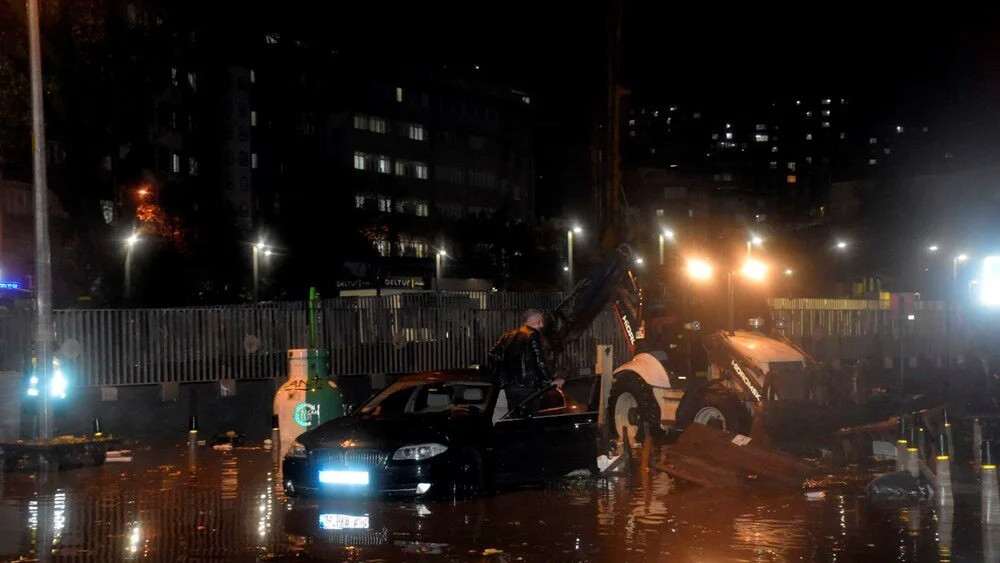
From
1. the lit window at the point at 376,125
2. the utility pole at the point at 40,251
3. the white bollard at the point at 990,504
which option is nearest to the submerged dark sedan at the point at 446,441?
the white bollard at the point at 990,504

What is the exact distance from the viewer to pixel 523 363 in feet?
43.4

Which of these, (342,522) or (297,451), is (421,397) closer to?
(297,451)

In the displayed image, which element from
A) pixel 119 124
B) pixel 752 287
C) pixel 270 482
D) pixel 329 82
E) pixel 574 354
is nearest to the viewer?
pixel 270 482

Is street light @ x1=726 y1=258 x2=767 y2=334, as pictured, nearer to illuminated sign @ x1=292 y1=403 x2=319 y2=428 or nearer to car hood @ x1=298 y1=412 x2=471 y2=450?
illuminated sign @ x1=292 y1=403 x2=319 y2=428

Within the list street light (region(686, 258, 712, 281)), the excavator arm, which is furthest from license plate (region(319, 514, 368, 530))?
street light (region(686, 258, 712, 281))

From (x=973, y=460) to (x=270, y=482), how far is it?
9.77 meters

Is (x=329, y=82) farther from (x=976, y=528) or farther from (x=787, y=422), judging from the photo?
(x=976, y=528)

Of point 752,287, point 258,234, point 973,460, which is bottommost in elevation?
point 973,460

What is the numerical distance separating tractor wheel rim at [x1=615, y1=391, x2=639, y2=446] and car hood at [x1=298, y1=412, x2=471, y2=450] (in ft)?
20.1

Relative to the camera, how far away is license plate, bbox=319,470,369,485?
1145cm

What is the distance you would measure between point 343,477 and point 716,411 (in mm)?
6800

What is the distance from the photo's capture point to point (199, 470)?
1509 cm

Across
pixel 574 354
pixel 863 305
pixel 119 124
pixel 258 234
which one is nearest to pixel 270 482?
pixel 574 354

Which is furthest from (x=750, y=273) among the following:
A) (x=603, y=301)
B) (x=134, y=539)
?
(x=134, y=539)
